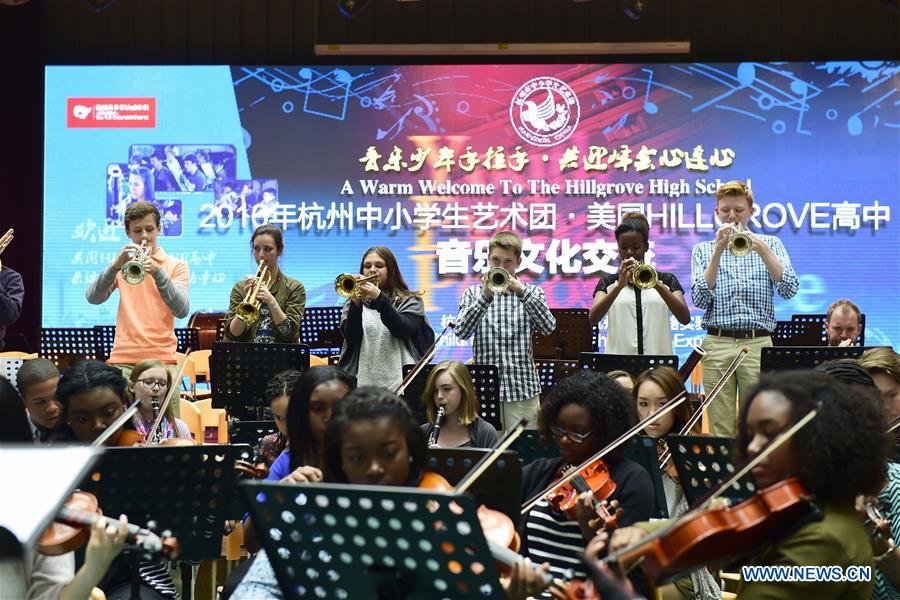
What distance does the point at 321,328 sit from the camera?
675cm

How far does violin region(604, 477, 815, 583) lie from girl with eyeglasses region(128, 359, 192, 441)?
2.94m

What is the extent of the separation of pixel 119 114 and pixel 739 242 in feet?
17.1

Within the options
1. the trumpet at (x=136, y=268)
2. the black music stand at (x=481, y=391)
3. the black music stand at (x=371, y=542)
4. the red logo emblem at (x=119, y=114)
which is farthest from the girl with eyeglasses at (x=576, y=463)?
the red logo emblem at (x=119, y=114)

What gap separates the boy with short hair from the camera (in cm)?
382

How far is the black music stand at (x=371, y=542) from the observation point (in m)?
1.82

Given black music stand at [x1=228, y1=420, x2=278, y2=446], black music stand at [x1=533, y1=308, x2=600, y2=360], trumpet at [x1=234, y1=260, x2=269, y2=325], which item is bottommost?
black music stand at [x1=228, y1=420, x2=278, y2=446]

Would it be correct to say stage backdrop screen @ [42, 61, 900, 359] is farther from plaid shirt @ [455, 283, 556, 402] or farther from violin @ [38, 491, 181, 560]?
violin @ [38, 491, 181, 560]

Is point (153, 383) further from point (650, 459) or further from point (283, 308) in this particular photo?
point (650, 459)

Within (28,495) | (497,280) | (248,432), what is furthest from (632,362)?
(28,495)

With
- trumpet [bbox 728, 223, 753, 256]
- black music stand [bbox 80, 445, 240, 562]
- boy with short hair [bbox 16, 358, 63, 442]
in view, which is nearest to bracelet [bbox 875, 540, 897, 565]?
black music stand [bbox 80, 445, 240, 562]

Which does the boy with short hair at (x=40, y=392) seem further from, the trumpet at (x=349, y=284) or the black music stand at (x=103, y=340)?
the black music stand at (x=103, y=340)

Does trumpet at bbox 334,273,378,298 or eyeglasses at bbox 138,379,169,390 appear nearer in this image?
eyeglasses at bbox 138,379,169,390

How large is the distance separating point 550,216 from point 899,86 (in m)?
2.91

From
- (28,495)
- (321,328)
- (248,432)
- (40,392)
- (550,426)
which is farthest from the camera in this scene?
(321,328)
